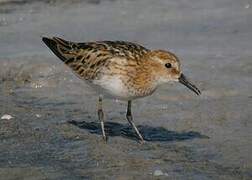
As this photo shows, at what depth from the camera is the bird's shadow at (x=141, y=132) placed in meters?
8.98

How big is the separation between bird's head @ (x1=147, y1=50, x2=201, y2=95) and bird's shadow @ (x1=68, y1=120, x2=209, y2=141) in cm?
52

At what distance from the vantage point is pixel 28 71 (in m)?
11.5

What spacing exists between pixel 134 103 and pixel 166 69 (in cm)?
156

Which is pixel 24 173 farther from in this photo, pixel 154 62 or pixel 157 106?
pixel 157 106

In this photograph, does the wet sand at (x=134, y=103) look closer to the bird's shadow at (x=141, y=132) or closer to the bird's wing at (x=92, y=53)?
the bird's shadow at (x=141, y=132)

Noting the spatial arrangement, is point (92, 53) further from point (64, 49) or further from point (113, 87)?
point (113, 87)

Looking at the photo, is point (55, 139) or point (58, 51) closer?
point (55, 139)

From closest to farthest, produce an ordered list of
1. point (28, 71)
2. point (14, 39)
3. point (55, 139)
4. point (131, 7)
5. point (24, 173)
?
1. point (24, 173)
2. point (55, 139)
3. point (28, 71)
4. point (14, 39)
5. point (131, 7)

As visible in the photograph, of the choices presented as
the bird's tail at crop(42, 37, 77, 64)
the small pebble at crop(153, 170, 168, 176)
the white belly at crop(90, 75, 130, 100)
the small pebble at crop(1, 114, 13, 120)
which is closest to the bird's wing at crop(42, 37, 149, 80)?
the bird's tail at crop(42, 37, 77, 64)

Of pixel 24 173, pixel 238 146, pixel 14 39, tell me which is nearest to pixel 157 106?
pixel 238 146

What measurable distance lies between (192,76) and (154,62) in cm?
222

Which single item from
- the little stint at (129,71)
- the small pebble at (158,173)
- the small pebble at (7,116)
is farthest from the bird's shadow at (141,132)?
the small pebble at (158,173)

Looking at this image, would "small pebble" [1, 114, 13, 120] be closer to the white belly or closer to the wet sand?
the wet sand

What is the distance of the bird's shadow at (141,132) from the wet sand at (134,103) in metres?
0.01
